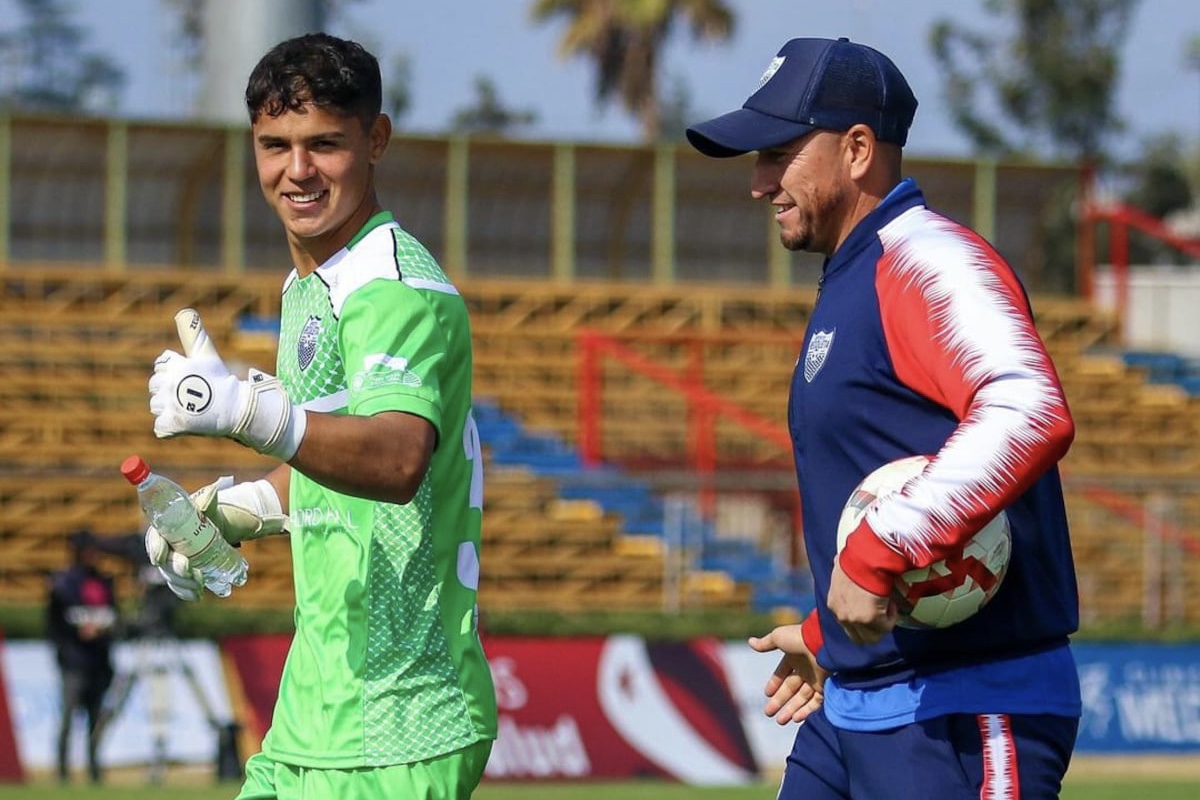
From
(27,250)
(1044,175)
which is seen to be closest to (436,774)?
(27,250)

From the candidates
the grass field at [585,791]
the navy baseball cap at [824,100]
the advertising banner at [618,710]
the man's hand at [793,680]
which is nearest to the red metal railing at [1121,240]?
the grass field at [585,791]

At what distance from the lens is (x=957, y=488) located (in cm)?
351

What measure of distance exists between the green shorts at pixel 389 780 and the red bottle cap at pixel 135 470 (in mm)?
651

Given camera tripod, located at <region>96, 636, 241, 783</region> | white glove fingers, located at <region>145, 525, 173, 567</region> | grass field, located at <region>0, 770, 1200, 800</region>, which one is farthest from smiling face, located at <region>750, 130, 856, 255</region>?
camera tripod, located at <region>96, 636, 241, 783</region>

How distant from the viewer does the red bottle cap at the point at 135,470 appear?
3803mm

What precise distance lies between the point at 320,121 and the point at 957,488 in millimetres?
1434

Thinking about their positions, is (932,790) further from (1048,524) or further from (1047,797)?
(1048,524)

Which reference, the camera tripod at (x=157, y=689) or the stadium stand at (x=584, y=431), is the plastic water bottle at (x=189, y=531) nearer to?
the camera tripod at (x=157, y=689)

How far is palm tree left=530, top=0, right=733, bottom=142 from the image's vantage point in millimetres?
41875

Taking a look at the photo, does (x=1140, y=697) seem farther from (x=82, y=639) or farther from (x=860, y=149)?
(x=860, y=149)

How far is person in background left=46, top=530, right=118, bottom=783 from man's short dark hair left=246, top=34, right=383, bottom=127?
10431 mm

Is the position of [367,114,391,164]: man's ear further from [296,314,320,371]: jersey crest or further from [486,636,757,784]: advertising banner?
[486,636,757,784]: advertising banner

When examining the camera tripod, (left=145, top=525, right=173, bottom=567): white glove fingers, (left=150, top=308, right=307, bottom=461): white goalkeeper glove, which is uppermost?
(left=150, top=308, right=307, bottom=461): white goalkeeper glove

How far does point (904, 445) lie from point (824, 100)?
69 centimetres
